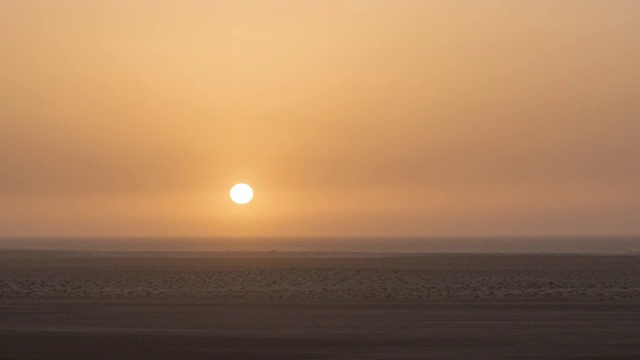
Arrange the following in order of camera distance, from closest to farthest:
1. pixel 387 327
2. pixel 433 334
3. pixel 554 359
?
pixel 554 359
pixel 433 334
pixel 387 327

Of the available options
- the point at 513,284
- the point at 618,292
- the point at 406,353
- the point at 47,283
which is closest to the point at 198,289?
the point at 47,283

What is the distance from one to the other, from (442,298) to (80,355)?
18.9 meters

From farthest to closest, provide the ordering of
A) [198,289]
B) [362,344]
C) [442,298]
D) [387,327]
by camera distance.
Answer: [198,289]
[442,298]
[387,327]
[362,344]

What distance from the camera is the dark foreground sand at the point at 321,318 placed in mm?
21844

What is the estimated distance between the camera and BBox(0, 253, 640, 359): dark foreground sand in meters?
21.8

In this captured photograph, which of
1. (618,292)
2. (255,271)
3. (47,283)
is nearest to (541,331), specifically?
(618,292)

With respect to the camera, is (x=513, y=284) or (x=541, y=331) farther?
(x=513, y=284)

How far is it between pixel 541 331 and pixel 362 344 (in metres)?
5.27

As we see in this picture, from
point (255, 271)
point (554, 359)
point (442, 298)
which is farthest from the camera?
point (255, 271)

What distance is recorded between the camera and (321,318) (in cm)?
2922

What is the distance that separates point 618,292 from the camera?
131 feet

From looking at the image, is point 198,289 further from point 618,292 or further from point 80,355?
point 80,355

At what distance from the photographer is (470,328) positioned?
85.5 feet

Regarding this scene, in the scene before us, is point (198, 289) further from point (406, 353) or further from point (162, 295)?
point (406, 353)
